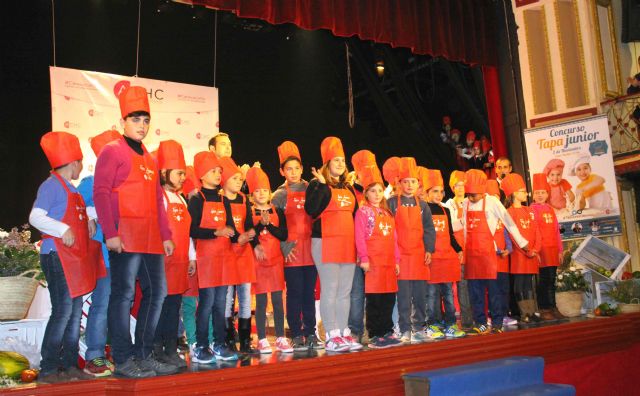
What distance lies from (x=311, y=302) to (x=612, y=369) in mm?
2587

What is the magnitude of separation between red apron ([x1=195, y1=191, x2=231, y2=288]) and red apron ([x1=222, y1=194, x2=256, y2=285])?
1.3 inches

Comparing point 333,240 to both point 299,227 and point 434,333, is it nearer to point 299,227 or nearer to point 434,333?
point 299,227

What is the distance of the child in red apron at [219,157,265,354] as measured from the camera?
12.2 feet

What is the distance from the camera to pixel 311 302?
4105mm

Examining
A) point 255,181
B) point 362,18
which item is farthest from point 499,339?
point 362,18

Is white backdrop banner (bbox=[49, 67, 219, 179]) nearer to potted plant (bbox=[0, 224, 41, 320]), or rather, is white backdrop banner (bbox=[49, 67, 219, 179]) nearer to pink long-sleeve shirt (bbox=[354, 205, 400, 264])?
potted plant (bbox=[0, 224, 41, 320])

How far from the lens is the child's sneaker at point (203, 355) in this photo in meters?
3.41

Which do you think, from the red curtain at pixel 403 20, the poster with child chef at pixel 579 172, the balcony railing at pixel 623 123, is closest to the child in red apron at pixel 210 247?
the red curtain at pixel 403 20

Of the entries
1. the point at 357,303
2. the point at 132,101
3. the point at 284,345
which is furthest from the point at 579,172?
the point at 132,101

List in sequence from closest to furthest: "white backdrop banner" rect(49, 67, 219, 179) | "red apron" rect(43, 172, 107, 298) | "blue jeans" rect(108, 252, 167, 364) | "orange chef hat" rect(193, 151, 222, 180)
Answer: "blue jeans" rect(108, 252, 167, 364) → "red apron" rect(43, 172, 107, 298) → "orange chef hat" rect(193, 151, 222, 180) → "white backdrop banner" rect(49, 67, 219, 179)

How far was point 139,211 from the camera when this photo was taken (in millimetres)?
3059

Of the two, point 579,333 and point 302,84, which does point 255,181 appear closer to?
point 579,333

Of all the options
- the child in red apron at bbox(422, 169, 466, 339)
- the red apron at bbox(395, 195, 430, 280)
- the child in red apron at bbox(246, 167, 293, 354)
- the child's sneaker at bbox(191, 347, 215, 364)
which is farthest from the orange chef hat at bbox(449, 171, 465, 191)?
the child's sneaker at bbox(191, 347, 215, 364)

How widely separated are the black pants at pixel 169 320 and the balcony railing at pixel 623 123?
627 cm
